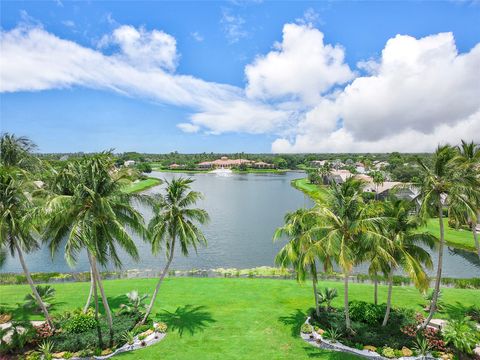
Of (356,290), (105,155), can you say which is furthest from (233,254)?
(105,155)

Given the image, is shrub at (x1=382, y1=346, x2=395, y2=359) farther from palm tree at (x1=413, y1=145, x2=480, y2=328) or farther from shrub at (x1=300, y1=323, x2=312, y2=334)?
palm tree at (x1=413, y1=145, x2=480, y2=328)

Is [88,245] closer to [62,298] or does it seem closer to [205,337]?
[205,337]

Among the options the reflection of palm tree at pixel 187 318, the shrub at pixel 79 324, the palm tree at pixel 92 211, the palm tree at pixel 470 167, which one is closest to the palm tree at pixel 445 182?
the palm tree at pixel 470 167

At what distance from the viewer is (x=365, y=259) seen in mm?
18766

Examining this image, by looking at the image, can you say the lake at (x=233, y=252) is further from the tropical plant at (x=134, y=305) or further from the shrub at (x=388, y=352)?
the shrub at (x=388, y=352)

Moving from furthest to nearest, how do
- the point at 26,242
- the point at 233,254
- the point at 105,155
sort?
the point at 233,254 < the point at 26,242 < the point at 105,155

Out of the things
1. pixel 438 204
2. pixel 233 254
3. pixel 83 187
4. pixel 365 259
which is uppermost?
pixel 83 187

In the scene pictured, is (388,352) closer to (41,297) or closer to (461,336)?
(461,336)

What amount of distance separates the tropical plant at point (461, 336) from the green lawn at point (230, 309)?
5.75 meters

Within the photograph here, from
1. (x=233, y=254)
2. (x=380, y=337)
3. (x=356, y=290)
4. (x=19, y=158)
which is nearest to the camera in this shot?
(x=380, y=337)

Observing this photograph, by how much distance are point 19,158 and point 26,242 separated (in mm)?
9199

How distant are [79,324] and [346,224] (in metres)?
17.6

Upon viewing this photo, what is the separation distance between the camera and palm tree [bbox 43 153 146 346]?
55.1 feet

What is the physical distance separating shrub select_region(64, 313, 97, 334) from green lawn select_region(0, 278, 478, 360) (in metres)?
4.02
